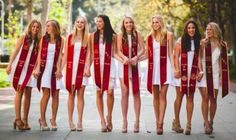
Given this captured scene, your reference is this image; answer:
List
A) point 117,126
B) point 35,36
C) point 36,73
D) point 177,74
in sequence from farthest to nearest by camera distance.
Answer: point 117,126, point 35,36, point 36,73, point 177,74

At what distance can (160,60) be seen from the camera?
9.91 meters

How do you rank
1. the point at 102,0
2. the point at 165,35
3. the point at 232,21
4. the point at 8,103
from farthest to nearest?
1. the point at 102,0
2. the point at 232,21
3. the point at 8,103
4. the point at 165,35

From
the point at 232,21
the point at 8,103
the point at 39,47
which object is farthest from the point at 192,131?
the point at 232,21

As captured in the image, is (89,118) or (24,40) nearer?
(24,40)

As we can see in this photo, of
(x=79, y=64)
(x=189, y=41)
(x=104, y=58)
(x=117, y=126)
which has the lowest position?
(x=117, y=126)

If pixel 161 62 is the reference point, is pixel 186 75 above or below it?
below

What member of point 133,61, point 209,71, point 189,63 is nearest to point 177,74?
point 189,63

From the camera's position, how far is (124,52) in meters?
9.94

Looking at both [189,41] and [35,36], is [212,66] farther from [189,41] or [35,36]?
[35,36]

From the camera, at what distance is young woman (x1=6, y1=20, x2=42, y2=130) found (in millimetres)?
9984

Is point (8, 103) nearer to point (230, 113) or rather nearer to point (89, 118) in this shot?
point (89, 118)

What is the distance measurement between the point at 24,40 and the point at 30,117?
2440 mm

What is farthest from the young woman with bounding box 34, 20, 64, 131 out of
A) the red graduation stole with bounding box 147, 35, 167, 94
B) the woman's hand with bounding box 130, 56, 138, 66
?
the red graduation stole with bounding box 147, 35, 167, 94

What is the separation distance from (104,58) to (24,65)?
57.1 inches
